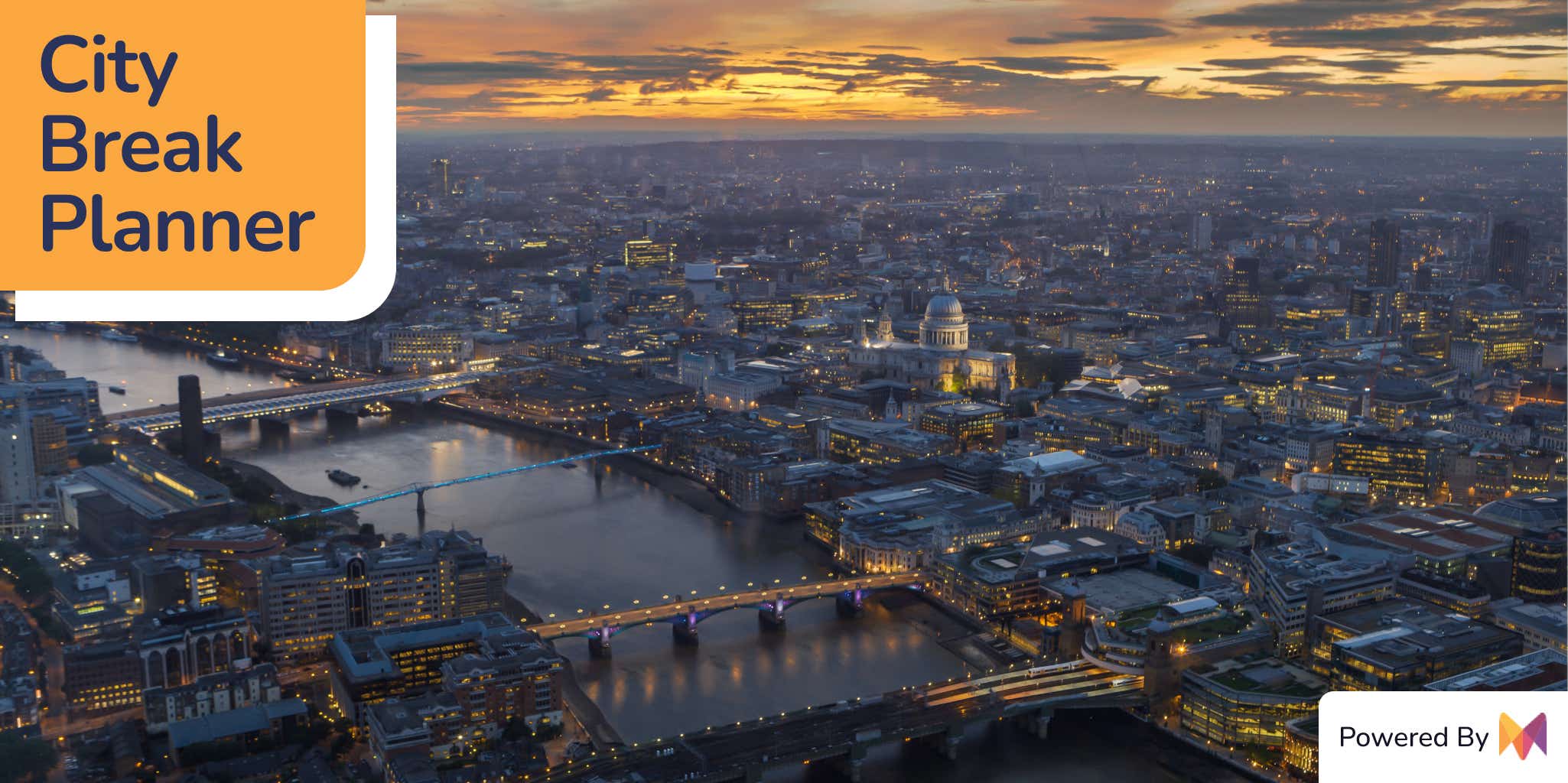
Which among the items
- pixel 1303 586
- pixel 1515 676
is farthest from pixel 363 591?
pixel 1515 676

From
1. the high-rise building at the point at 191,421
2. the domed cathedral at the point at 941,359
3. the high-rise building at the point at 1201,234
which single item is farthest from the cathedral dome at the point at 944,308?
the high-rise building at the point at 1201,234

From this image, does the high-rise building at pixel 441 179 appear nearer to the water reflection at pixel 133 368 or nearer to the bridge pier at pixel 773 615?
the water reflection at pixel 133 368

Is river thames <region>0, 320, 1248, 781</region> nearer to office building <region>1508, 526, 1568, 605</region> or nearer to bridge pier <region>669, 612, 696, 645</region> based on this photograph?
bridge pier <region>669, 612, 696, 645</region>

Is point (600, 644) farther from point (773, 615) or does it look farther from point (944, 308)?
point (944, 308)

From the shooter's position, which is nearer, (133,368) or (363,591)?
(363,591)

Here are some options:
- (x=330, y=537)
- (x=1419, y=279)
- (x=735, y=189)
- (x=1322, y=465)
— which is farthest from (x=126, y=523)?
(x=735, y=189)

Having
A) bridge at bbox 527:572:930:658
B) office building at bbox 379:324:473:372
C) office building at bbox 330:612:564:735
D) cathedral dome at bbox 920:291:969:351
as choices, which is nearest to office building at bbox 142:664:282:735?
office building at bbox 330:612:564:735
